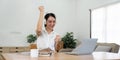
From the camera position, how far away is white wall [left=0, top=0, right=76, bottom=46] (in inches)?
243

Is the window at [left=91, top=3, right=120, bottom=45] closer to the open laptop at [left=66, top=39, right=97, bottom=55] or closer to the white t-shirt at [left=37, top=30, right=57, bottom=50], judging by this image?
the open laptop at [left=66, top=39, right=97, bottom=55]

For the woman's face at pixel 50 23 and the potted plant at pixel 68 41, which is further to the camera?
the potted plant at pixel 68 41

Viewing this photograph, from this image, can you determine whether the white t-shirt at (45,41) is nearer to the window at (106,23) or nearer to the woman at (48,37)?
the woman at (48,37)

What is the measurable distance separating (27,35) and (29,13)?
0.71 meters

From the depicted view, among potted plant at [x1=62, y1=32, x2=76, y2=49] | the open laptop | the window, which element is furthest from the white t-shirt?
potted plant at [x1=62, y1=32, x2=76, y2=49]

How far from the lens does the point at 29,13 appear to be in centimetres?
643

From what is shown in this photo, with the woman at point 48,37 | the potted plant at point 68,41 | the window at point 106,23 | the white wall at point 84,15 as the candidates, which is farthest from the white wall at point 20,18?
the woman at point 48,37

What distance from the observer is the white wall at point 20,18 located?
6172 mm

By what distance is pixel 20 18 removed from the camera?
20.9 ft

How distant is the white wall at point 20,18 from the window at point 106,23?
4.25 ft

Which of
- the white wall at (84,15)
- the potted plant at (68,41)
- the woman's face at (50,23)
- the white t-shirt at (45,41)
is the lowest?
the potted plant at (68,41)

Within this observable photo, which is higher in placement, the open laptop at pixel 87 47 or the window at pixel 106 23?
the window at pixel 106 23

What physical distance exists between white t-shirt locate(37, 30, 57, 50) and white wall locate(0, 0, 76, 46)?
4.52 metres

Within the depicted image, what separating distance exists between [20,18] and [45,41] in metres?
4.68
